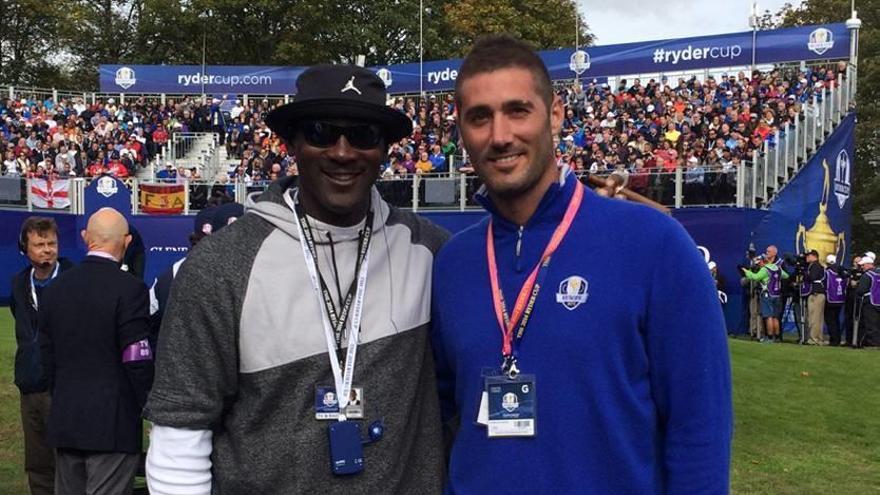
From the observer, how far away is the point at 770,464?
7977 mm

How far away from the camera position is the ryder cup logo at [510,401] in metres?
2.36

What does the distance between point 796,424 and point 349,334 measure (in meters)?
8.23

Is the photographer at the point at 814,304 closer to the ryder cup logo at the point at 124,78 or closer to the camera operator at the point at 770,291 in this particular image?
the camera operator at the point at 770,291

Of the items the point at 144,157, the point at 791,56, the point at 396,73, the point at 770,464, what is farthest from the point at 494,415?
the point at 396,73

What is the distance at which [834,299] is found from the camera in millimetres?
18234

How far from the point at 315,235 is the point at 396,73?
32.5 m

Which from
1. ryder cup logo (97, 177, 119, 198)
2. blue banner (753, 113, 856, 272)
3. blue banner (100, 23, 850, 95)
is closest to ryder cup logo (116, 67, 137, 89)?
blue banner (100, 23, 850, 95)

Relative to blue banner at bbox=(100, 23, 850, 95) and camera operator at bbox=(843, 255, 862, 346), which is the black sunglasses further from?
blue banner at bbox=(100, 23, 850, 95)

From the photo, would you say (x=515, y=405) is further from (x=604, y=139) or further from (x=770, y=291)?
(x=604, y=139)

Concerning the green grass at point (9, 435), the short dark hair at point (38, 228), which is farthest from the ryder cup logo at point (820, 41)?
the short dark hair at point (38, 228)

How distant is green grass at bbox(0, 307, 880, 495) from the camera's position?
7496 millimetres

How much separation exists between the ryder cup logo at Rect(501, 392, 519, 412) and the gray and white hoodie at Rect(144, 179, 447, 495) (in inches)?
12.1

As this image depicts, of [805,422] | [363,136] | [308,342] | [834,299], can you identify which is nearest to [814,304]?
[834,299]

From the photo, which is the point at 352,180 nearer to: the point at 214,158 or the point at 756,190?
the point at 756,190
